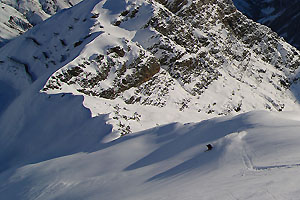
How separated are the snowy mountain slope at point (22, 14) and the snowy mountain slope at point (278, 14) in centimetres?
4556

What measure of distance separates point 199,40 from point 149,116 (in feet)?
50.9

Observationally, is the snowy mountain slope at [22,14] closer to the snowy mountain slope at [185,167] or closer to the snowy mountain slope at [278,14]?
the snowy mountain slope at [278,14]

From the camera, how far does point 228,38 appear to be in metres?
39.0

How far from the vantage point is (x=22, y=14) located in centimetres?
6675

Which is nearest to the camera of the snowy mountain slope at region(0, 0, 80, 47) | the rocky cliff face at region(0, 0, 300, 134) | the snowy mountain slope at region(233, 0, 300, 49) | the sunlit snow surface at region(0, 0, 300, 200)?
the sunlit snow surface at region(0, 0, 300, 200)

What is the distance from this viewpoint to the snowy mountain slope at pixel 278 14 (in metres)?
71.6

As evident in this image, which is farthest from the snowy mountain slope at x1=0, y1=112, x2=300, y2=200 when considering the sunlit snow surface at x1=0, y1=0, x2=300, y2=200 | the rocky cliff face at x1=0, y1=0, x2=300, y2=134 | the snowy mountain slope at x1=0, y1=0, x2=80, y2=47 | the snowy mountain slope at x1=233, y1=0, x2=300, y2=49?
the snowy mountain slope at x1=233, y1=0, x2=300, y2=49

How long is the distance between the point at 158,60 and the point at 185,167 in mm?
20377

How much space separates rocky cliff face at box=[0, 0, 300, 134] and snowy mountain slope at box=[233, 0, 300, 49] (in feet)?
104

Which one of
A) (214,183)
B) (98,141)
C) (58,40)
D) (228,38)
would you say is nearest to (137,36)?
(58,40)

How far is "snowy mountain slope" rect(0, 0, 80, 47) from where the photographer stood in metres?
59.2

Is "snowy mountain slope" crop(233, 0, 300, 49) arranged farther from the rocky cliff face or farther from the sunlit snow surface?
the sunlit snow surface

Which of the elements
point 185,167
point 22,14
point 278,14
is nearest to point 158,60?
point 185,167

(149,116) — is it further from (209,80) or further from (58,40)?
(58,40)
